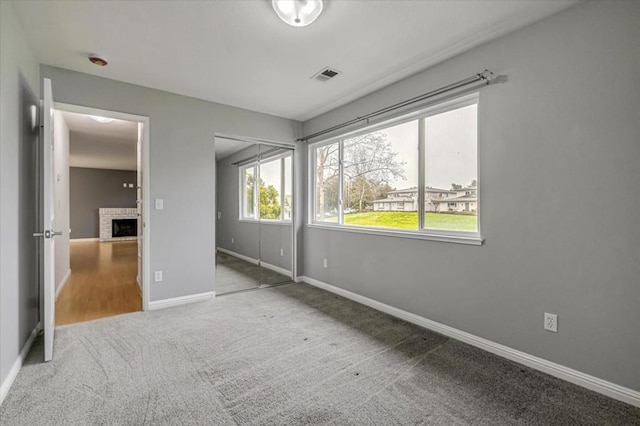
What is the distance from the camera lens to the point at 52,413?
1647 mm

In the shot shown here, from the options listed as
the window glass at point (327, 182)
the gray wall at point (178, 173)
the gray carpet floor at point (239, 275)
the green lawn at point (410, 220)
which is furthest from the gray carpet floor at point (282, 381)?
the window glass at point (327, 182)

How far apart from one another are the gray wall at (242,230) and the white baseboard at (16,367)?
197 centimetres

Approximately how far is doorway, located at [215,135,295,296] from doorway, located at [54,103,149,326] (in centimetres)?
110

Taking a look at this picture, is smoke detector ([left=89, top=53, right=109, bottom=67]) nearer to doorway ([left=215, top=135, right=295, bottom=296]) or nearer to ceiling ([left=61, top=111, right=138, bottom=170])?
ceiling ([left=61, top=111, right=138, bottom=170])

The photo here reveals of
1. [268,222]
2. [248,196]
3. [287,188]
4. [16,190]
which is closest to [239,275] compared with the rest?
[268,222]

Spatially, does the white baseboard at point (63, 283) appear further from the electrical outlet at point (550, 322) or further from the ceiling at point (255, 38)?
the electrical outlet at point (550, 322)

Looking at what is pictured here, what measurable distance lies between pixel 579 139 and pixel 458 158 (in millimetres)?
852

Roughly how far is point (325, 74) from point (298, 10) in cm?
106

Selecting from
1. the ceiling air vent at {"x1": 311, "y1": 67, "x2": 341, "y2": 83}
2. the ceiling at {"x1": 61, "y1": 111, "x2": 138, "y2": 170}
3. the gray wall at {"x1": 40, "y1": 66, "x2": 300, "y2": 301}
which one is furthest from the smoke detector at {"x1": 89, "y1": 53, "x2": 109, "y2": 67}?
the ceiling air vent at {"x1": 311, "y1": 67, "x2": 341, "y2": 83}

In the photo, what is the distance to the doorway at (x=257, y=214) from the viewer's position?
4.26 metres

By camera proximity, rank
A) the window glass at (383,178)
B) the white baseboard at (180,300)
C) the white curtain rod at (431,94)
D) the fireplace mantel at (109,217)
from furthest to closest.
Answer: the fireplace mantel at (109,217), the white baseboard at (180,300), the window glass at (383,178), the white curtain rod at (431,94)

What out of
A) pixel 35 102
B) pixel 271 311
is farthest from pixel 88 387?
pixel 35 102

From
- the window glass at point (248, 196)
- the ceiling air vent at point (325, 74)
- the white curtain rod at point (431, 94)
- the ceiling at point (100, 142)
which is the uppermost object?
the ceiling at point (100, 142)

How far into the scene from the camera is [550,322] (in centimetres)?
204
